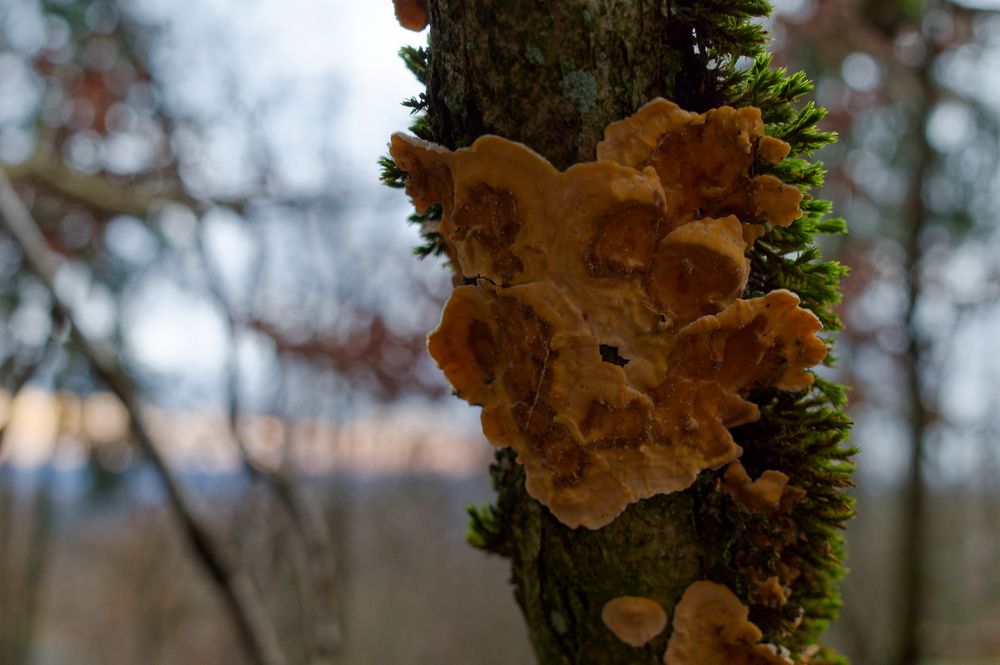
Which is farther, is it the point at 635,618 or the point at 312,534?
the point at 312,534

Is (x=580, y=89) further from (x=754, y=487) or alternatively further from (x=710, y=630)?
(x=710, y=630)

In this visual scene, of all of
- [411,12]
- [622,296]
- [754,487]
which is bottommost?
[754,487]

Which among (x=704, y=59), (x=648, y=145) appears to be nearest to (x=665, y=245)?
(x=648, y=145)

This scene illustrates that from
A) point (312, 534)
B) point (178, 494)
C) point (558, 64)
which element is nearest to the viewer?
point (558, 64)

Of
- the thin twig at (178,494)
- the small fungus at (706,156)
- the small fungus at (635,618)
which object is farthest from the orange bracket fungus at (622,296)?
the thin twig at (178,494)

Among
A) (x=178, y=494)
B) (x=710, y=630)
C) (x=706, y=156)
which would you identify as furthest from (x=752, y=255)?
(x=178, y=494)
